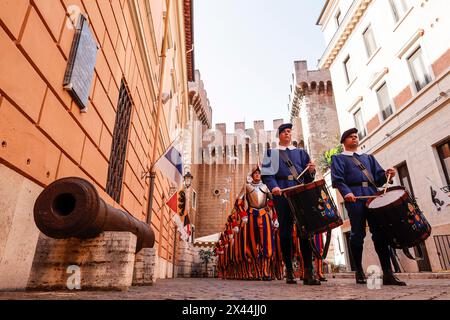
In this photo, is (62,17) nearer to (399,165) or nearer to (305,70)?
(399,165)

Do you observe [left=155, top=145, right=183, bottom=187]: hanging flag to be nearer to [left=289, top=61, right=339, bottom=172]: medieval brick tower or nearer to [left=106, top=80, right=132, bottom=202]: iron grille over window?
[left=106, top=80, right=132, bottom=202]: iron grille over window

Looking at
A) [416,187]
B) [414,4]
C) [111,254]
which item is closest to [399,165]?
[416,187]

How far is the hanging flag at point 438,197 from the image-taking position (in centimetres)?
895

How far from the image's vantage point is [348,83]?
16.3 metres

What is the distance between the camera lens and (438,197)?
30.3ft

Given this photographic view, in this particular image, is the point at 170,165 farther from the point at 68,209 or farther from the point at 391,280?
the point at 391,280

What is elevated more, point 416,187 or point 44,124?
point 416,187

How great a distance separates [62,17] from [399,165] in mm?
12324

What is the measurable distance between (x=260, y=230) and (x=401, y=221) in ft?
11.5

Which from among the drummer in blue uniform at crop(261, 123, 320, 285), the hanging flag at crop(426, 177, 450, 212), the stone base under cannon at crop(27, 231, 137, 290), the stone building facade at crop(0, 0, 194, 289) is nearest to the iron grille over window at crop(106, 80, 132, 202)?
the stone building facade at crop(0, 0, 194, 289)

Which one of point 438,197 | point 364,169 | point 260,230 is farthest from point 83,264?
point 438,197

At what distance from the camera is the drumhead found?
333 centimetres
